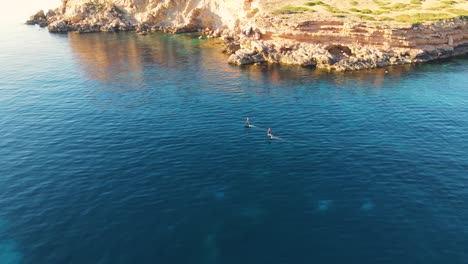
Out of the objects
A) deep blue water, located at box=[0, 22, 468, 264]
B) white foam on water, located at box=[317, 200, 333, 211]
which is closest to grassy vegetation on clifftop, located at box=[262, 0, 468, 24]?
deep blue water, located at box=[0, 22, 468, 264]

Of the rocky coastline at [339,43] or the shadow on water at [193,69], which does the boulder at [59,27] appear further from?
the rocky coastline at [339,43]

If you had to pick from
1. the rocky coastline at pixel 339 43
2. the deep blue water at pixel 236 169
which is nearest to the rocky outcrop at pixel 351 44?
the rocky coastline at pixel 339 43

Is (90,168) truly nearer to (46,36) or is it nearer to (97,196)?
(97,196)

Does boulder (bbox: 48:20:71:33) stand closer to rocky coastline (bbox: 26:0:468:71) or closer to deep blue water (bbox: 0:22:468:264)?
deep blue water (bbox: 0:22:468:264)

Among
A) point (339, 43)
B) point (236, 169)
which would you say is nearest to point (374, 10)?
point (339, 43)

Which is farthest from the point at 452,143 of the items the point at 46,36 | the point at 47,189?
the point at 46,36

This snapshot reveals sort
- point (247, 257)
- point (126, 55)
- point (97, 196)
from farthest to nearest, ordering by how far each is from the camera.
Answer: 1. point (126, 55)
2. point (97, 196)
3. point (247, 257)

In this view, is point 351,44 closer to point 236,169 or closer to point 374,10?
point 374,10
